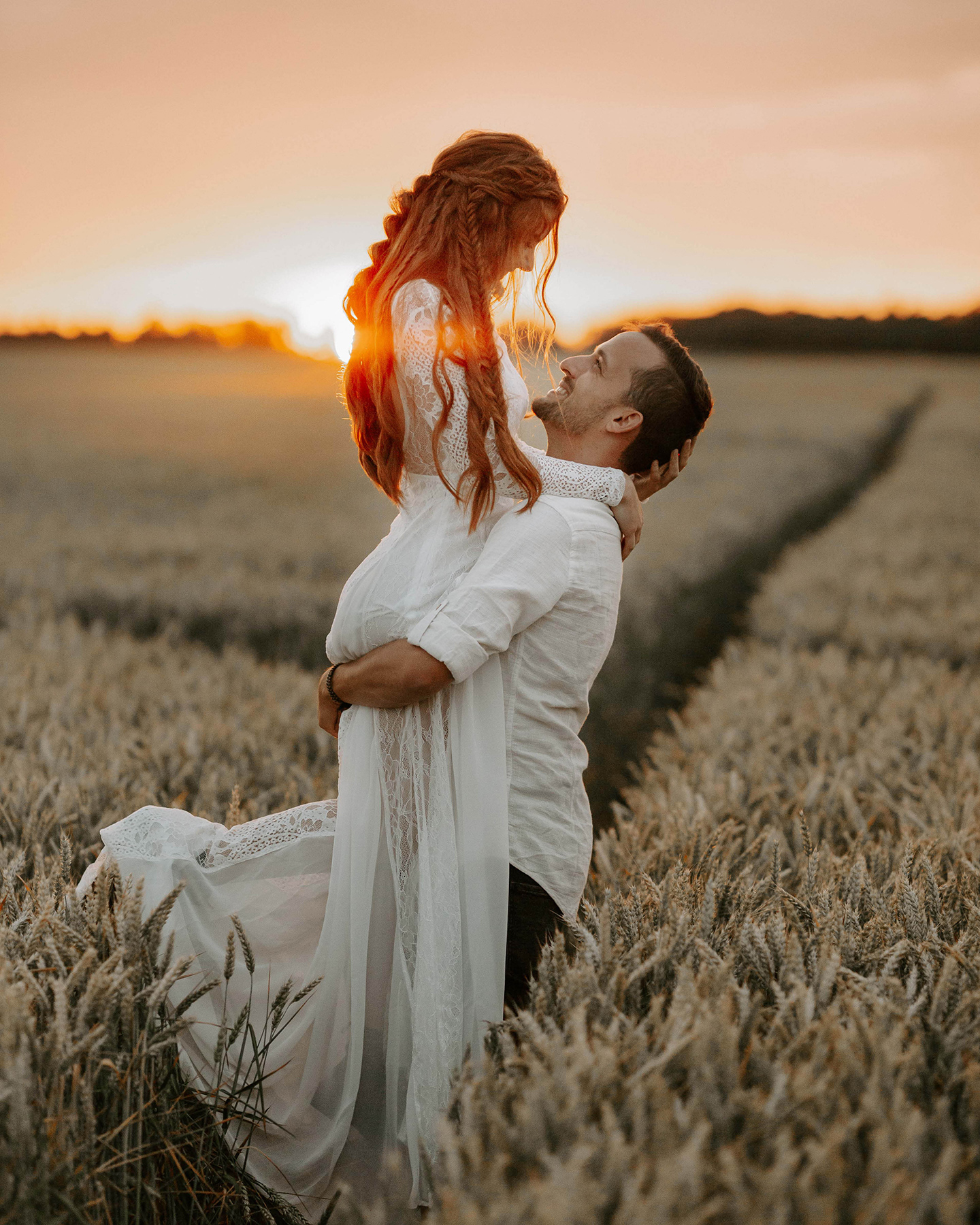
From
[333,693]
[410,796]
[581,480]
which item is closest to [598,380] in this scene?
[581,480]

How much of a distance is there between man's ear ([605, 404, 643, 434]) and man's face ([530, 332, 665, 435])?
1 cm

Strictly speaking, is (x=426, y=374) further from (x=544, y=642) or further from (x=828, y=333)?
(x=828, y=333)

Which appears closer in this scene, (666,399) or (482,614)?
(482,614)

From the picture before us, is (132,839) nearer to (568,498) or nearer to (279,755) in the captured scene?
(568,498)

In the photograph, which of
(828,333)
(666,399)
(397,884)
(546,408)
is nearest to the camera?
(397,884)

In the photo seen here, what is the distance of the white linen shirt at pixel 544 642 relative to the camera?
6.39ft

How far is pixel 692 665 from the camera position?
8148mm

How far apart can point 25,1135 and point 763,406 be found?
1323 inches

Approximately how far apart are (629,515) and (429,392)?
1.87 ft

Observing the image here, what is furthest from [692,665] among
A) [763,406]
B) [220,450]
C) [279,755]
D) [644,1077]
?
[763,406]

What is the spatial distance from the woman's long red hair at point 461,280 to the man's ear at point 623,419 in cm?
32

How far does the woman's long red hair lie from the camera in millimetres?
1973

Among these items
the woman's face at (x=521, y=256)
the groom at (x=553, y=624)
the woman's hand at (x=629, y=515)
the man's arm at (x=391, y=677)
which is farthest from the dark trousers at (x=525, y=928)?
the woman's face at (x=521, y=256)

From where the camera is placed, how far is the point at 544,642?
2.13 meters
